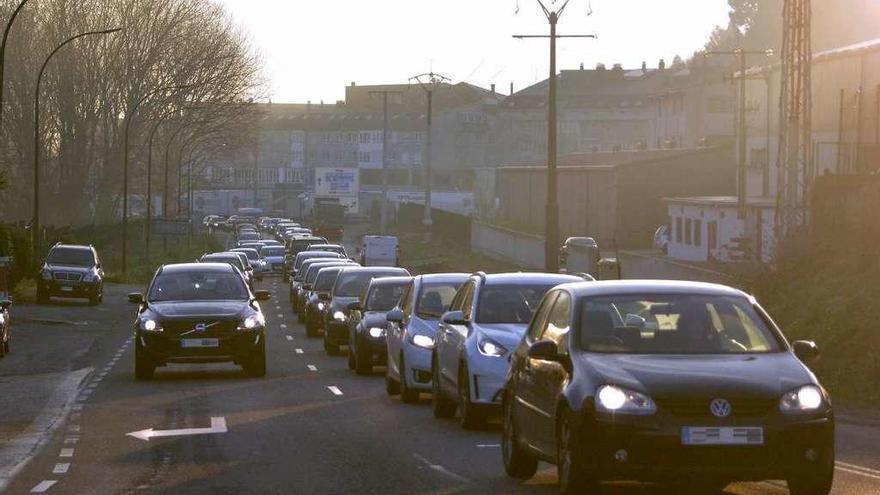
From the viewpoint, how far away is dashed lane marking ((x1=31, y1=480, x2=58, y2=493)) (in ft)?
45.8

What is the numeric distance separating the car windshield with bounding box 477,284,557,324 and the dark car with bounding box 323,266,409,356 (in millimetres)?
13922

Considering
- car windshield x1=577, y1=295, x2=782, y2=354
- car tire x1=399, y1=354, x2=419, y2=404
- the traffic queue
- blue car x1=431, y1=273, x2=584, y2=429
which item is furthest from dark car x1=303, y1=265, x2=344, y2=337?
car windshield x1=577, y1=295, x2=782, y2=354

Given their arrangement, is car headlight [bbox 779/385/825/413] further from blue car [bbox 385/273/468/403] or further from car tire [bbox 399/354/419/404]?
car tire [bbox 399/354/419/404]

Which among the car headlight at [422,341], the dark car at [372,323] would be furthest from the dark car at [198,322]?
the car headlight at [422,341]

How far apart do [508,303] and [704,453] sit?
26.0 feet

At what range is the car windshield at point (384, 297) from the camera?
1153 inches

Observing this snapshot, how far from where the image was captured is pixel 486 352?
1828 cm

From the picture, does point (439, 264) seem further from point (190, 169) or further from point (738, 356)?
point (738, 356)

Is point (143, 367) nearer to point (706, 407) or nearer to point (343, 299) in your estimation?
point (343, 299)

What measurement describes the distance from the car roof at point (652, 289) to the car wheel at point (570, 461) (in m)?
1.32

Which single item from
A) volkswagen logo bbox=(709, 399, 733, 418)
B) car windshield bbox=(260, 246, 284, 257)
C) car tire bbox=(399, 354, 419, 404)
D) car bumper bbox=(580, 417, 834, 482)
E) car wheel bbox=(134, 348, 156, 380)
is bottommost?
car windshield bbox=(260, 246, 284, 257)

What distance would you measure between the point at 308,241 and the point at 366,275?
171ft

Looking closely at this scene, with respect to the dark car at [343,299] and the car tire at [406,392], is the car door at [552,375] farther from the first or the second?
the dark car at [343,299]

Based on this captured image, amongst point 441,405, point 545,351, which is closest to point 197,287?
point 441,405
